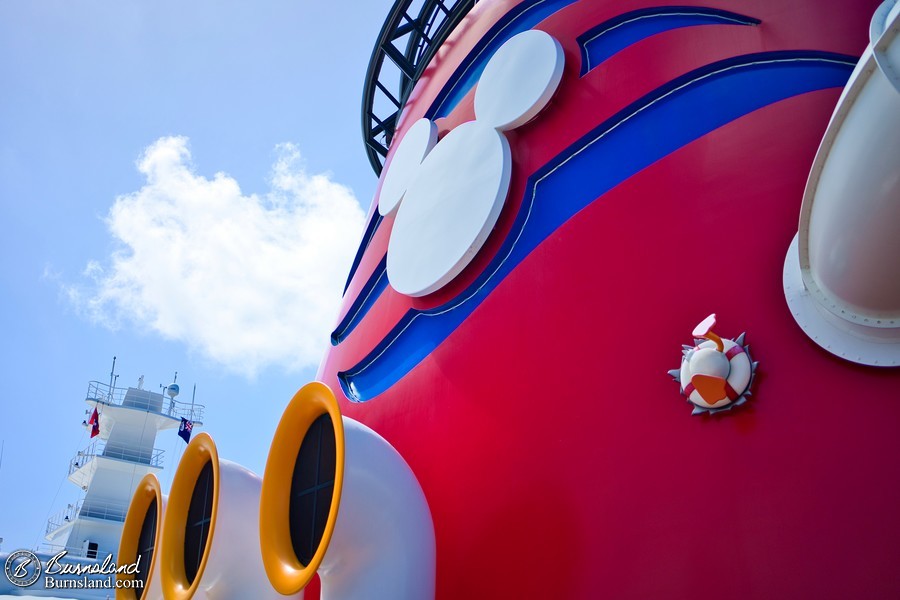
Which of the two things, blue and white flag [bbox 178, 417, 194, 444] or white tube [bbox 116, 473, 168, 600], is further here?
blue and white flag [bbox 178, 417, 194, 444]

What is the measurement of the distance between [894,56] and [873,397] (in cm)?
176

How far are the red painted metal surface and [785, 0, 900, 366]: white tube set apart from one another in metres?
0.18

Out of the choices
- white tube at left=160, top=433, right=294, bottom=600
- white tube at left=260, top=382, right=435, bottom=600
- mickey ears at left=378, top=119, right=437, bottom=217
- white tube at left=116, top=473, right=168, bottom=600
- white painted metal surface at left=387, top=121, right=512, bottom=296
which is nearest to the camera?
white tube at left=260, top=382, right=435, bottom=600

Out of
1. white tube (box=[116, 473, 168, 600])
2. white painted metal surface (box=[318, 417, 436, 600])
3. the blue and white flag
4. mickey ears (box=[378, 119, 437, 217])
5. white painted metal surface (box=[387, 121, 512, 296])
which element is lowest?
white painted metal surface (box=[318, 417, 436, 600])

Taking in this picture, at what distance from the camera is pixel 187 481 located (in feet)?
27.0

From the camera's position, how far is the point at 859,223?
363 cm

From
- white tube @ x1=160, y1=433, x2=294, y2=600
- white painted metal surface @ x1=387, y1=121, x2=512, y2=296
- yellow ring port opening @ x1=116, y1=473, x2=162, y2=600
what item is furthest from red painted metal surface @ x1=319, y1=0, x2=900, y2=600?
yellow ring port opening @ x1=116, y1=473, x2=162, y2=600

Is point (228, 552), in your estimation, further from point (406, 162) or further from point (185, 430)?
point (185, 430)

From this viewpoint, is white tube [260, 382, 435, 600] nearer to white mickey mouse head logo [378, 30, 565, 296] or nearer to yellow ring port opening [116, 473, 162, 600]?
white mickey mouse head logo [378, 30, 565, 296]

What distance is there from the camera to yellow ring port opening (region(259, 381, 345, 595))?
5684 millimetres

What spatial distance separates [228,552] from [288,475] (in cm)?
136

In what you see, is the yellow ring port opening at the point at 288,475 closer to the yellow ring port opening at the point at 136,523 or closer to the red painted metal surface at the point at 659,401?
the red painted metal surface at the point at 659,401

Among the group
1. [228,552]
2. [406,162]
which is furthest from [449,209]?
[228,552]

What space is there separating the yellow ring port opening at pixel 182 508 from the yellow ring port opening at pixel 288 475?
1.26 meters
